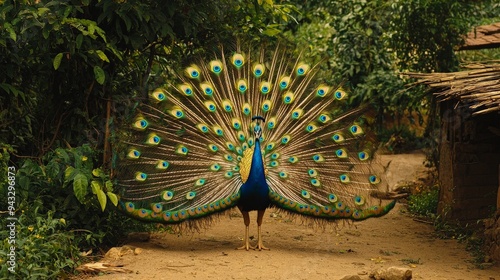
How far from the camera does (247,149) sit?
8.20 metres

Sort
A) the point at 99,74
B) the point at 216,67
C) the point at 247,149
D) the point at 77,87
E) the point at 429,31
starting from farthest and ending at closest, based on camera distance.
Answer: the point at 429,31 → the point at 77,87 → the point at 216,67 → the point at 247,149 → the point at 99,74

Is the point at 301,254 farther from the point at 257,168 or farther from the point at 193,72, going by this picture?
the point at 193,72

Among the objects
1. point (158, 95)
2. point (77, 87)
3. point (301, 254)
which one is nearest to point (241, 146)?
point (158, 95)

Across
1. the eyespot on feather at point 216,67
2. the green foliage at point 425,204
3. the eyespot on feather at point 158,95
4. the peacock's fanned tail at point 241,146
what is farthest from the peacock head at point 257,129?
the green foliage at point 425,204

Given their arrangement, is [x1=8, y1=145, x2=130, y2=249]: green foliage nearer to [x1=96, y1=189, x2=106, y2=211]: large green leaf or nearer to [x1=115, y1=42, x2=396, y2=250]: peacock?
[x1=96, y1=189, x2=106, y2=211]: large green leaf

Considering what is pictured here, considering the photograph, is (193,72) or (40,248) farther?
(193,72)

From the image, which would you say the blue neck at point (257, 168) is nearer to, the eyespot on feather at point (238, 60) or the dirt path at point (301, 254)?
the dirt path at point (301, 254)

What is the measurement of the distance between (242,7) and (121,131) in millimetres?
2234

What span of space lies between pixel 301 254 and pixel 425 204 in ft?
11.1

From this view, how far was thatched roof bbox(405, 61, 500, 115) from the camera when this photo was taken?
7.98 m

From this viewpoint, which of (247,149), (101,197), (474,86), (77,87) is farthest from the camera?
(77,87)

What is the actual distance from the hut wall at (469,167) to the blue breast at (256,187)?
10.1 ft

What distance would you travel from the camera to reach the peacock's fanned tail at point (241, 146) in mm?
8078

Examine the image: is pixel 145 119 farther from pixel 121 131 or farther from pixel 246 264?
pixel 246 264
